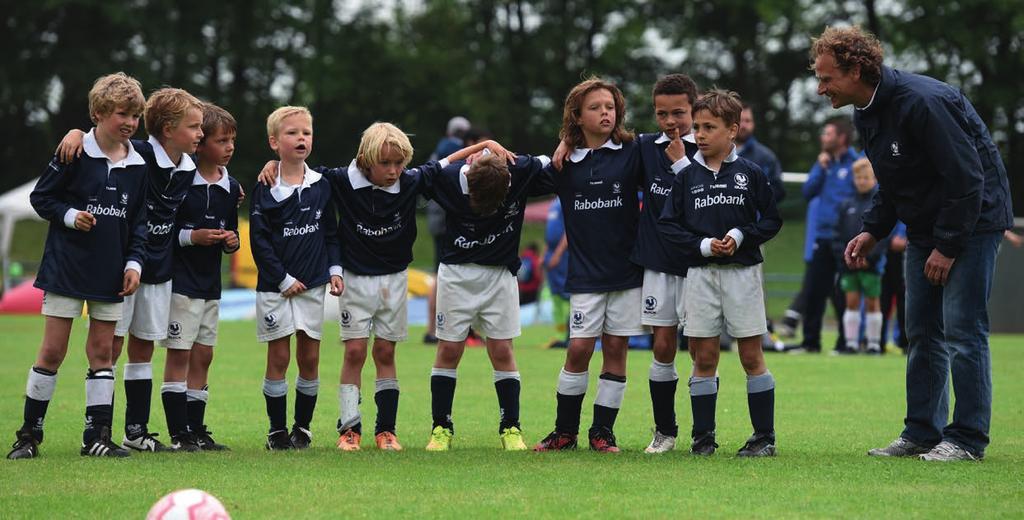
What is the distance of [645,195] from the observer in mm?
7074

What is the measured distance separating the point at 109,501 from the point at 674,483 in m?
2.34

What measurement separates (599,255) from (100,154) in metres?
2.64

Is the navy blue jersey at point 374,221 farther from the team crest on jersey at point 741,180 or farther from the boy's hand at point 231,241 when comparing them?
the team crest on jersey at point 741,180

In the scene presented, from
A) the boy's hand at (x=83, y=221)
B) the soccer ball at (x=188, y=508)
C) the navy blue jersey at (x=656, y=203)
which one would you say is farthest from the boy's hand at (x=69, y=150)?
the navy blue jersey at (x=656, y=203)

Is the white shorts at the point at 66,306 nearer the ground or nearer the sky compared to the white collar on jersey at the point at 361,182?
nearer the ground

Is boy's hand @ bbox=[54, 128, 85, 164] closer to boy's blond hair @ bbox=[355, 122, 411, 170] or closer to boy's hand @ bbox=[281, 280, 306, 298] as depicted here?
boy's hand @ bbox=[281, 280, 306, 298]

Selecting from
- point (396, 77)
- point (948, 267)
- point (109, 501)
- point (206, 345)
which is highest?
point (396, 77)

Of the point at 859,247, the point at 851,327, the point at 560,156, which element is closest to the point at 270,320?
the point at 560,156

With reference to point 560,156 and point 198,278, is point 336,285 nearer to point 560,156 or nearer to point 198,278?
point 198,278

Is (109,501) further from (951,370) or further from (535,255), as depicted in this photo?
(535,255)

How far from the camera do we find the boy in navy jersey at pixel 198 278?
7.00m

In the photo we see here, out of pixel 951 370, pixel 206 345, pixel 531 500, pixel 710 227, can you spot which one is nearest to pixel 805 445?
pixel 951 370

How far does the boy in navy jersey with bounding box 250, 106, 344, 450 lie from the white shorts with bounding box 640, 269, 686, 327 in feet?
5.43

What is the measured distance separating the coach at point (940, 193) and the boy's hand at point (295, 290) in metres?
2.92
